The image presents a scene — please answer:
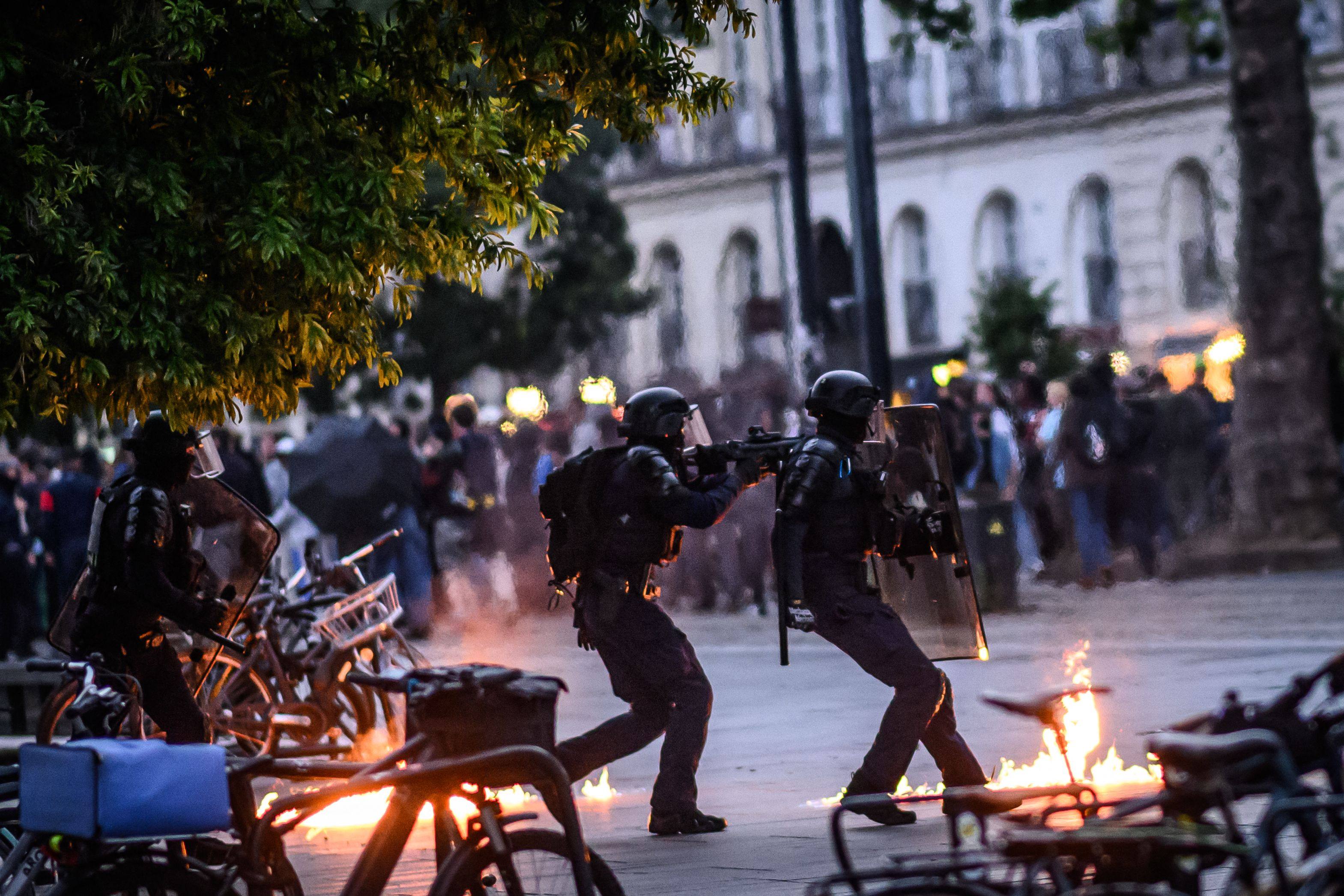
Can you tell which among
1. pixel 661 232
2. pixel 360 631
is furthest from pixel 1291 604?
pixel 661 232

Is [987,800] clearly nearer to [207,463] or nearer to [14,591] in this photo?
[207,463]

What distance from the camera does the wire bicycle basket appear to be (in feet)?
37.1

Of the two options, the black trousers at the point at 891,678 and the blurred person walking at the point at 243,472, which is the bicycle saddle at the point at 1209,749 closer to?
the black trousers at the point at 891,678

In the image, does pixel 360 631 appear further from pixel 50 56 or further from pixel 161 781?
pixel 161 781

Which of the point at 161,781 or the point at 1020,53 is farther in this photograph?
the point at 1020,53

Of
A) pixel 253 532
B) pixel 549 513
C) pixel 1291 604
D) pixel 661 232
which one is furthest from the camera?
pixel 661 232

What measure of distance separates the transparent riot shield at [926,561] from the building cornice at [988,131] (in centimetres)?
2836

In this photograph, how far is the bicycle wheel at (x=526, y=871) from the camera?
5043 millimetres

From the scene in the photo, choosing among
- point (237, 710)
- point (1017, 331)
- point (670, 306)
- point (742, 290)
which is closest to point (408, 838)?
point (237, 710)

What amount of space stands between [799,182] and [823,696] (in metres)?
6.67

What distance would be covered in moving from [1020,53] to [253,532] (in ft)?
108

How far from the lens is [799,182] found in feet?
61.3

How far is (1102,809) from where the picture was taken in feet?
15.4

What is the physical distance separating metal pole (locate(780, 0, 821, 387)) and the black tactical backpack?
32.6 ft
